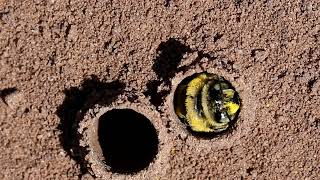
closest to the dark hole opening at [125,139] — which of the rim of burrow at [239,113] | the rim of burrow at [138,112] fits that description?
the rim of burrow at [138,112]

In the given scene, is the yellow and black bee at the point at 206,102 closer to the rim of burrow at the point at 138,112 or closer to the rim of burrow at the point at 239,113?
the rim of burrow at the point at 239,113

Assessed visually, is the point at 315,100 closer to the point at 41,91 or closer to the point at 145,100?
the point at 145,100

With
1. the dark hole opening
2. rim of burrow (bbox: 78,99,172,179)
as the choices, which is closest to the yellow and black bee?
rim of burrow (bbox: 78,99,172,179)

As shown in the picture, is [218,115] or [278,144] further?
[278,144]

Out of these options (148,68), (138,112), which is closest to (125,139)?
(138,112)

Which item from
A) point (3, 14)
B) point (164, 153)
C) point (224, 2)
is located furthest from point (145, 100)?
point (3, 14)

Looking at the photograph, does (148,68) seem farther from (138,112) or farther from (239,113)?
(239,113)

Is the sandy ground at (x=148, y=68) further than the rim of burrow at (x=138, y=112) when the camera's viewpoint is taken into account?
Yes
